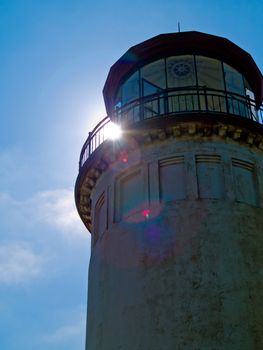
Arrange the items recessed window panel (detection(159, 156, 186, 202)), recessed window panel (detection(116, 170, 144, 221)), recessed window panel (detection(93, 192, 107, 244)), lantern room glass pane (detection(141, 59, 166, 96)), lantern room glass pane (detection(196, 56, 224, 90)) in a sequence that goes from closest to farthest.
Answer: recessed window panel (detection(159, 156, 186, 202)) < recessed window panel (detection(116, 170, 144, 221)) < recessed window panel (detection(93, 192, 107, 244)) < lantern room glass pane (detection(141, 59, 166, 96)) < lantern room glass pane (detection(196, 56, 224, 90))

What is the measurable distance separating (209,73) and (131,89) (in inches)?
129

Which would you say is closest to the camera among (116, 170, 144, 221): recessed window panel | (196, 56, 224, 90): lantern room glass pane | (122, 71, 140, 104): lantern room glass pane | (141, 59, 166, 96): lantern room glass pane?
(116, 170, 144, 221): recessed window panel

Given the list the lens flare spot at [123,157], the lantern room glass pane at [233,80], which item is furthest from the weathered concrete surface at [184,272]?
the lantern room glass pane at [233,80]

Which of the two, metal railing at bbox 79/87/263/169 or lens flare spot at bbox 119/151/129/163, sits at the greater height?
metal railing at bbox 79/87/263/169

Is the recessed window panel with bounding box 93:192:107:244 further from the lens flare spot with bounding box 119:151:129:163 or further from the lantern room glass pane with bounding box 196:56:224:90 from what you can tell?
the lantern room glass pane with bounding box 196:56:224:90

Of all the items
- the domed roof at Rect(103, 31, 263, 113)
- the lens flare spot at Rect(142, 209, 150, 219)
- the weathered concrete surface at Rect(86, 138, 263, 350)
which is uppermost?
the domed roof at Rect(103, 31, 263, 113)

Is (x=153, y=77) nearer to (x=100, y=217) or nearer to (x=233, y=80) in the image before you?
(x=233, y=80)

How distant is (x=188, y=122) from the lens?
20.4 m

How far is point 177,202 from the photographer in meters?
19.0

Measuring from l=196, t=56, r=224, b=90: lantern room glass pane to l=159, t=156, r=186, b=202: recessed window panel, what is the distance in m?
4.76

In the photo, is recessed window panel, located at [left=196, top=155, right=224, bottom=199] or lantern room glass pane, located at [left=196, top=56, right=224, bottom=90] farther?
lantern room glass pane, located at [left=196, top=56, right=224, bottom=90]

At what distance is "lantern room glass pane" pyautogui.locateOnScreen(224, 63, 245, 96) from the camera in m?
23.6

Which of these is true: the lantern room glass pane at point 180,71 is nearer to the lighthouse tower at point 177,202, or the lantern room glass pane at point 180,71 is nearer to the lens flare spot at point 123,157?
the lighthouse tower at point 177,202

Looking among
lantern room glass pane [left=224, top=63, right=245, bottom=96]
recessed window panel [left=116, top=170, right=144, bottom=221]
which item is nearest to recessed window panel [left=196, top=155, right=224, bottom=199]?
recessed window panel [left=116, top=170, right=144, bottom=221]
